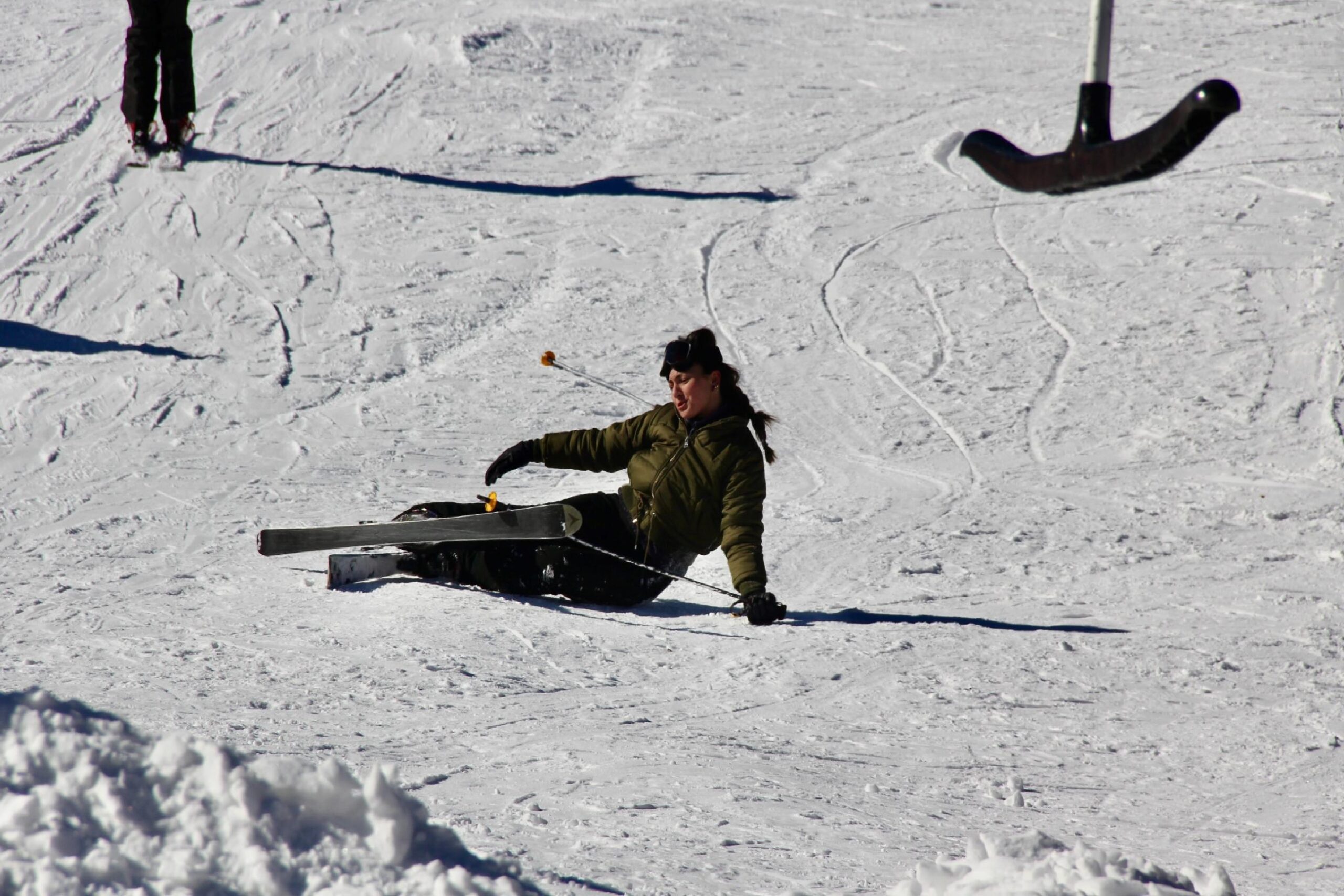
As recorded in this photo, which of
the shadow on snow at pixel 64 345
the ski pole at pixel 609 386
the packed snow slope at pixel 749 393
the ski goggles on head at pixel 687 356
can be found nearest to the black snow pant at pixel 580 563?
the packed snow slope at pixel 749 393

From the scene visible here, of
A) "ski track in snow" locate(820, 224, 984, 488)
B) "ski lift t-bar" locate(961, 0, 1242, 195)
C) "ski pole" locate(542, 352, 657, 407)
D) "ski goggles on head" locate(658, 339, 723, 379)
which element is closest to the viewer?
"ski lift t-bar" locate(961, 0, 1242, 195)

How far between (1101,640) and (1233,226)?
21.1 ft

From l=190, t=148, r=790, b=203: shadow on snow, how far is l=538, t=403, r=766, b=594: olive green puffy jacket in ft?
20.3

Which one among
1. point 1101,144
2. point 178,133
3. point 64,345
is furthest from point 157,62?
point 1101,144

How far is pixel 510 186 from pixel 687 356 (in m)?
6.85

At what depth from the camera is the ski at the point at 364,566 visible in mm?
→ 5133

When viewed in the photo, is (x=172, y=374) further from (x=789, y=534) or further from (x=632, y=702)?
(x=632, y=702)

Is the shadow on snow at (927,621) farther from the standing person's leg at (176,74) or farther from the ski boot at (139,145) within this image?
the ski boot at (139,145)

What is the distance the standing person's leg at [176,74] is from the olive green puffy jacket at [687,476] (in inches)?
270

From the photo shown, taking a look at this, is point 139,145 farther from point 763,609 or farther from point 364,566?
point 763,609

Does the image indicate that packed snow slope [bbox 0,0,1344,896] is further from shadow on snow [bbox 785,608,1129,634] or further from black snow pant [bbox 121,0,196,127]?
black snow pant [bbox 121,0,196,127]

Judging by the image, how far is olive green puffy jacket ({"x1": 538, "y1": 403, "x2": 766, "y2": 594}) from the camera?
479 centimetres

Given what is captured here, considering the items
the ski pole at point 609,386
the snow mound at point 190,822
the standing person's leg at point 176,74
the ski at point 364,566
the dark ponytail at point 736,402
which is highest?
the standing person's leg at point 176,74

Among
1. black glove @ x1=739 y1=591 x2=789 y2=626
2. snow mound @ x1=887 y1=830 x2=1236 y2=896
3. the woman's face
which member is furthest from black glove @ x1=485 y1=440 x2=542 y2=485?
snow mound @ x1=887 y1=830 x2=1236 y2=896
